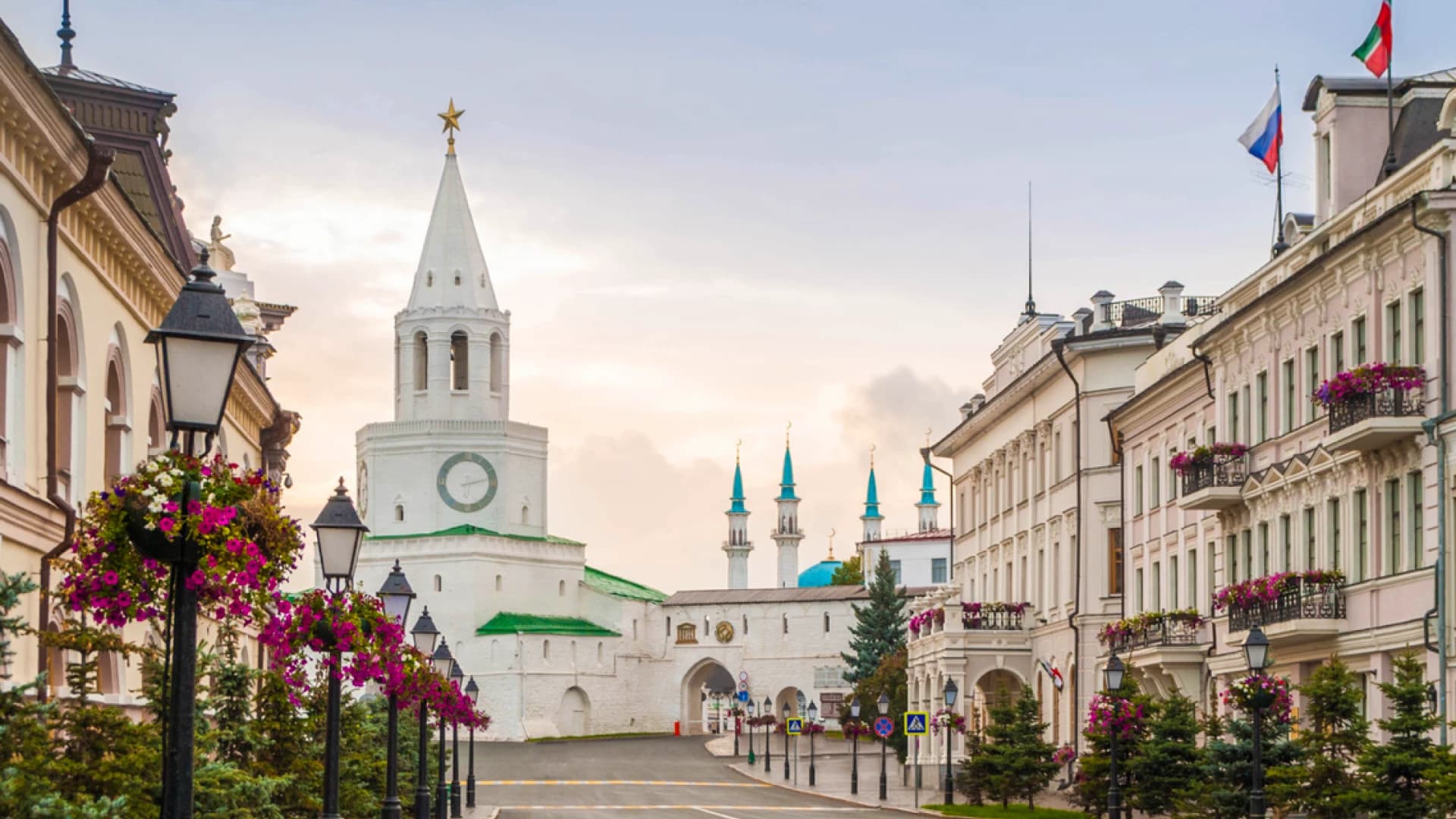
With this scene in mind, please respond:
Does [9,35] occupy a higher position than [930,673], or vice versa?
[9,35]

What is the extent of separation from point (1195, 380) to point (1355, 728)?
21.2 meters

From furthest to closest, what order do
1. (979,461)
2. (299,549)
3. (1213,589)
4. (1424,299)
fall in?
(979,461) < (1213,589) < (1424,299) < (299,549)

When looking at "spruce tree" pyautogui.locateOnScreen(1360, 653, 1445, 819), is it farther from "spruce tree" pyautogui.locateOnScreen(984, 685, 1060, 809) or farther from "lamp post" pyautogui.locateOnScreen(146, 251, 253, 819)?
"spruce tree" pyautogui.locateOnScreen(984, 685, 1060, 809)

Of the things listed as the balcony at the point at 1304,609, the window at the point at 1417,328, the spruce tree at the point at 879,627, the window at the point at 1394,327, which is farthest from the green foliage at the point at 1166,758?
the spruce tree at the point at 879,627

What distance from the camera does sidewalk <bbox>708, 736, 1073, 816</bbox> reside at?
60500 millimetres

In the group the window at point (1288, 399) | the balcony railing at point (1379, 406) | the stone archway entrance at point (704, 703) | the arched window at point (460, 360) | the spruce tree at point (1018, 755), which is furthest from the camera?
the arched window at point (460, 360)

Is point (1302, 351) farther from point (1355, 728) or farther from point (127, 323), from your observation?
point (127, 323)

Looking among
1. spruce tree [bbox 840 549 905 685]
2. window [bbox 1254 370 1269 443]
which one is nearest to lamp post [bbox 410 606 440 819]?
window [bbox 1254 370 1269 443]

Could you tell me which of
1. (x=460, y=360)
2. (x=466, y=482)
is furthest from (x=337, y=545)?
(x=460, y=360)

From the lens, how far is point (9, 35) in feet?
60.0

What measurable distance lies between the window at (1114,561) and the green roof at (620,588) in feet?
265

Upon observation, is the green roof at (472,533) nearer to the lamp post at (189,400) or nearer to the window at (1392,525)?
the window at (1392,525)

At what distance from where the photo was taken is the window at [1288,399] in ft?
137

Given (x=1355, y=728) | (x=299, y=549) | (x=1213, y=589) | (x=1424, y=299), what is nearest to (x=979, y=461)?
(x=1213, y=589)
